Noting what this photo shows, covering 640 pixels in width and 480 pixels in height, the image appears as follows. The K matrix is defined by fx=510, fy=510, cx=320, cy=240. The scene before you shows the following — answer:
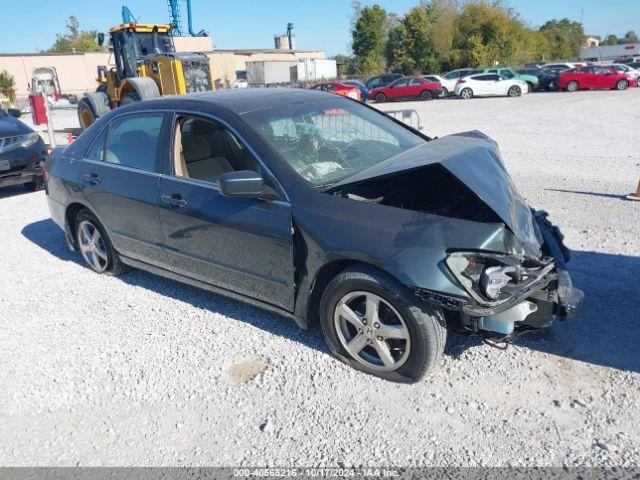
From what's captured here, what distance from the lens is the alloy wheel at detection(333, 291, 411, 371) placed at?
3.10m

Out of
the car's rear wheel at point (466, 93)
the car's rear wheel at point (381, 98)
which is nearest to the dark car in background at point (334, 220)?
the car's rear wheel at point (466, 93)

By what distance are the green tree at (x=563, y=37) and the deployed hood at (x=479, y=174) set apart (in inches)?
2878

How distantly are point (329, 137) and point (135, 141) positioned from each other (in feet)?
5.68

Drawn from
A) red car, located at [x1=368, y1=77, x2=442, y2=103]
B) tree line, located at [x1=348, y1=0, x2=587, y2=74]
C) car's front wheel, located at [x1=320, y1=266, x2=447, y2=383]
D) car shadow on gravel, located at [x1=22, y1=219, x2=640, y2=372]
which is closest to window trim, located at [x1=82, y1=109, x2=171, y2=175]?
car shadow on gravel, located at [x1=22, y1=219, x2=640, y2=372]

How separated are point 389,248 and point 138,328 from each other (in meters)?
2.29

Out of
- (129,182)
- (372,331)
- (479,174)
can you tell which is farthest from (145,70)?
(372,331)

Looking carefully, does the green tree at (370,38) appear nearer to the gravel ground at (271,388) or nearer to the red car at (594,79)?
the red car at (594,79)

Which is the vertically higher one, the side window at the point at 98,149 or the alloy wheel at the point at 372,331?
the side window at the point at 98,149

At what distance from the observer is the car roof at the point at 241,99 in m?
3.89

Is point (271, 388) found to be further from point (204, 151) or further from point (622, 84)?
point (622, 84)

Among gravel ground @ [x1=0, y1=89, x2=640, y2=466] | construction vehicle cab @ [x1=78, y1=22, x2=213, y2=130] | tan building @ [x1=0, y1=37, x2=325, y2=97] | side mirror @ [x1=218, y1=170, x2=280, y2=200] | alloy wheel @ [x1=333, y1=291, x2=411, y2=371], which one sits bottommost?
gravel ground @ [x1=0, y1=89, x2=640, y2=466]

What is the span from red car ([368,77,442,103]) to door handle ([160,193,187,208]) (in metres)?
27.6

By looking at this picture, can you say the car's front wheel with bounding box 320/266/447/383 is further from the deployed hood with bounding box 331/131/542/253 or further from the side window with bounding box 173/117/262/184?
the side window with bounding box 173/117/262/184

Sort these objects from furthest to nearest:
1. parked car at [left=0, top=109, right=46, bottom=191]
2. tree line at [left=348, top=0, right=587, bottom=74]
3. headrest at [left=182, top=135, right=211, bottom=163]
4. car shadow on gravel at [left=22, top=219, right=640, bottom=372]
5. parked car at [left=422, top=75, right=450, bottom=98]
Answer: tree line at [left=348, top=0, right=587, bottom=74]
parked car at [left=422, top=75, right=450, bottom=98]
parked car at [left=0, top=109, right=46, bottom=191]
headrest at [left=182, top=135, right=211, bottom=163]
car shadow on gravel at [left=22, top=219, right=640, bottom=372]
